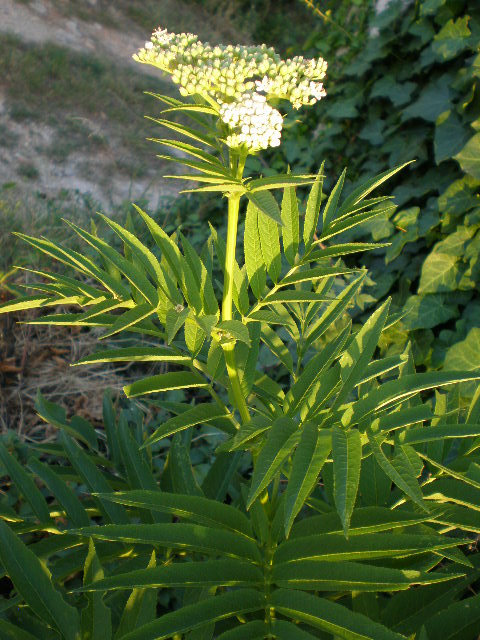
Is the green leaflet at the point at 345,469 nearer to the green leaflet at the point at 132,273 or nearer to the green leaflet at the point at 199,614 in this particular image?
the green leaflet at the point at 199,614

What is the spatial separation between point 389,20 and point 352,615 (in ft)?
10.0

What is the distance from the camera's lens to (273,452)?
91 cm

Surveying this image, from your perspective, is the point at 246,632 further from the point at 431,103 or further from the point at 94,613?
the point at 431,103

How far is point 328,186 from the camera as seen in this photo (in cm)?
360

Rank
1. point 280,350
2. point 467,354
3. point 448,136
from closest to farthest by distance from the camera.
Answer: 1. point 280,350
2. point 467,354
3. point 448,136

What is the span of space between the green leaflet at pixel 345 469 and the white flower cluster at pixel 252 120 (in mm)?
425

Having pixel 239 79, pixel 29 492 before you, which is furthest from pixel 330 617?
pixel 239 79

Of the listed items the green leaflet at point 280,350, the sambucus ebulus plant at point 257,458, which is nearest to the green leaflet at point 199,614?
the sambucus ebulus plant at point 257,458

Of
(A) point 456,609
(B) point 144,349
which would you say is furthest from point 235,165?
(A) point 456,609

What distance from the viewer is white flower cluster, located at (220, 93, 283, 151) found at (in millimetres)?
904

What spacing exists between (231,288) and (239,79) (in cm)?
33

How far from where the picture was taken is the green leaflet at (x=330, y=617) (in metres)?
0.88

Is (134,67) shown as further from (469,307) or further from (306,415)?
(306,415)

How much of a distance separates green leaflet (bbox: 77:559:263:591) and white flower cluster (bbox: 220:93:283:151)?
0.62m
